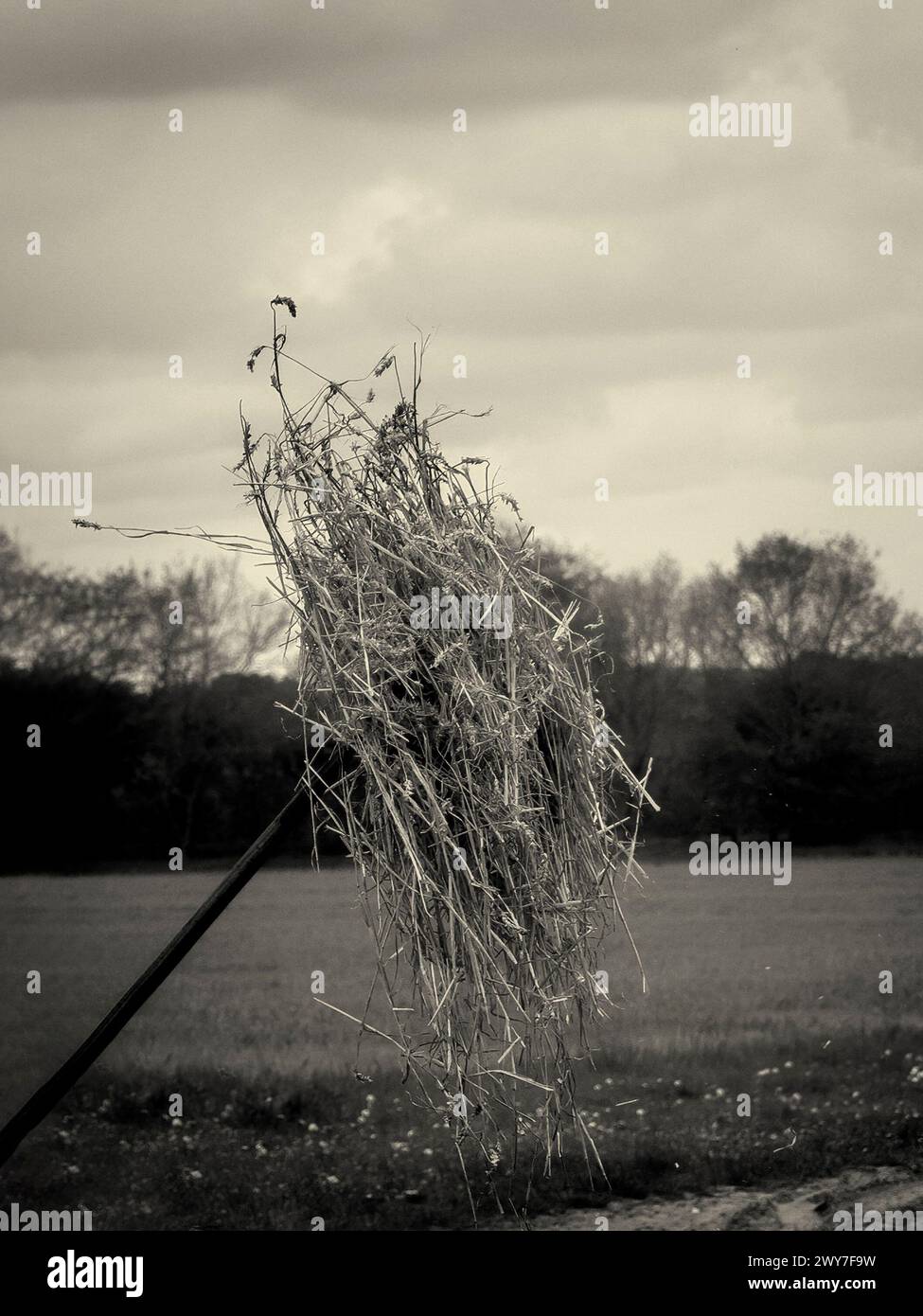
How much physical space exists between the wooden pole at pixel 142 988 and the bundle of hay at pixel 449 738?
19 cm

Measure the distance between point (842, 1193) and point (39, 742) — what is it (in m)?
5.01

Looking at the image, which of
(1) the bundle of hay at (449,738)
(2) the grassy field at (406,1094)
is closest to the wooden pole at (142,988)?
(1) the bundle of hay at (449,738)

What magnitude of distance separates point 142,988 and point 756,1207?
3939mm

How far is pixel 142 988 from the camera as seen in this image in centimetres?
306

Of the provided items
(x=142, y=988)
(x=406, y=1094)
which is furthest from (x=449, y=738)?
(x=406, y=1094)

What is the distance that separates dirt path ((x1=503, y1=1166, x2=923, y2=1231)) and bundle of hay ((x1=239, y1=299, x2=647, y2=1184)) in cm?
272

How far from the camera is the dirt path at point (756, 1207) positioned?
5.90m

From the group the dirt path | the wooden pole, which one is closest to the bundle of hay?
the wooden pole

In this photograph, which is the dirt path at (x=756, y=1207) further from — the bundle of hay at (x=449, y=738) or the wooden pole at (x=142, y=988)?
the wooden pole at (x=142, y=988)

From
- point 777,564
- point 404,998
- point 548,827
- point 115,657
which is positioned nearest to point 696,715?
point 777,564

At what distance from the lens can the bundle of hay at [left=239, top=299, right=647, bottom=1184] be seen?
326cm

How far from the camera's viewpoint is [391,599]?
3322 mm

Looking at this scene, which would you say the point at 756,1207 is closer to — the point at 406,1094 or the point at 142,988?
the point at 406,1094
